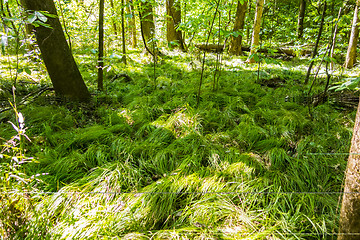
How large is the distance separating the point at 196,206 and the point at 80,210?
Result: 1043 mm

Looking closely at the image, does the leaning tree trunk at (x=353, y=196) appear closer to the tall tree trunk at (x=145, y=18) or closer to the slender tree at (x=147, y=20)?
the slender tree at (x=147, y=20)

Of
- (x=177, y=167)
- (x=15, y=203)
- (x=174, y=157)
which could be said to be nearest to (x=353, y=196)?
(x=177, y=167)

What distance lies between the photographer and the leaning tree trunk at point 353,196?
3.39 feet

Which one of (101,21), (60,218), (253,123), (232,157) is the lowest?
(60,218)

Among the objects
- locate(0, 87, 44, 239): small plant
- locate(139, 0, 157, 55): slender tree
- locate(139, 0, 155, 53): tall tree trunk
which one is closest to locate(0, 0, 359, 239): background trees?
locate(0, 87, 44, 239): small plant

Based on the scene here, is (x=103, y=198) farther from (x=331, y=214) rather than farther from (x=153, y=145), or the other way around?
(x=331, y=214)

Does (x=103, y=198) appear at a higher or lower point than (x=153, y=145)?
lower

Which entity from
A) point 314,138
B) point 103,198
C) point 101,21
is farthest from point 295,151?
point 101,21

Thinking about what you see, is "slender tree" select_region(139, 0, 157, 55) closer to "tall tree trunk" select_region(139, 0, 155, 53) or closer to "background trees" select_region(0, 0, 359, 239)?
"tall tree trunk" select_region(139, 0, 155, 53)

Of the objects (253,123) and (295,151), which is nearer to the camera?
(295,151)

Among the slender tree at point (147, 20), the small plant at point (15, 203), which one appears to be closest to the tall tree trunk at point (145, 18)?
the slender tree at point (147, 20)

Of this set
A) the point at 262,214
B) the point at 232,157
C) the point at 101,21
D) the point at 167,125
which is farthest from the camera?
the point at 101,21

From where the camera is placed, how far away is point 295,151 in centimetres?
266

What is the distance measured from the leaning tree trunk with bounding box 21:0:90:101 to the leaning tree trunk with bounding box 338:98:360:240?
3.96 m
